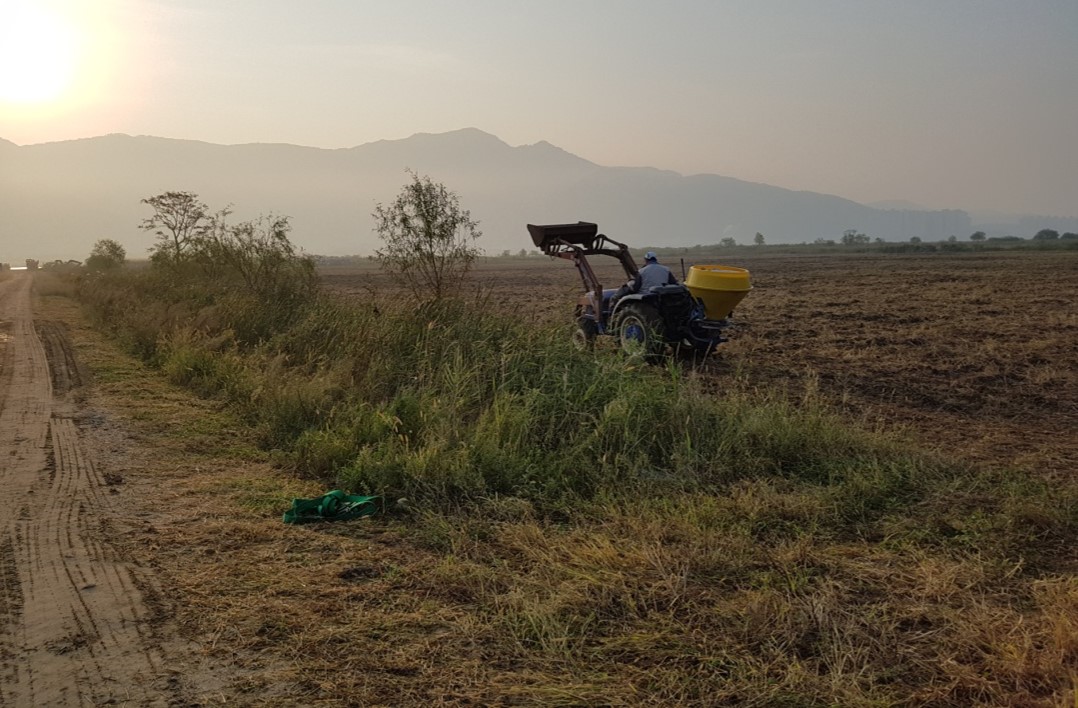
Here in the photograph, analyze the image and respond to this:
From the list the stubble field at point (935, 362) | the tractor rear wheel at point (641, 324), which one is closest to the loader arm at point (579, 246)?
the tractor rear wheel at point (641, 324)

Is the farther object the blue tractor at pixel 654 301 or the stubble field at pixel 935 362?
the blue tractor at pixel 654 301

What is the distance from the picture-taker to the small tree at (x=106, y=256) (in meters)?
52.0

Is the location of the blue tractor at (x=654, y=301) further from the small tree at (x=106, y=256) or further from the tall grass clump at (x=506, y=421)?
the small tree at (x=106, y=256)

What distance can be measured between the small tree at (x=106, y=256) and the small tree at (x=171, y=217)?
24.2 metres

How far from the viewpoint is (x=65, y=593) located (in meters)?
4.18

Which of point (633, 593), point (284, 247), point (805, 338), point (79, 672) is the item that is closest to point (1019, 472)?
point (633, 593)

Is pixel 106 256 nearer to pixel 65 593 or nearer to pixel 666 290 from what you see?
pixel 666 290

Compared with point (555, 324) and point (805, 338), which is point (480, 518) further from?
point (805, 338)

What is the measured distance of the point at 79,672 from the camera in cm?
338

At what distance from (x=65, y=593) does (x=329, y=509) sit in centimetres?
165

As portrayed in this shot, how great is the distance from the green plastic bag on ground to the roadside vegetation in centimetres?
22

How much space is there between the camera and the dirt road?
329cm

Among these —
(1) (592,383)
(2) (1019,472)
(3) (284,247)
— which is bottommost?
(2) (1019,472)

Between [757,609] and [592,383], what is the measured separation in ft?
12.9
